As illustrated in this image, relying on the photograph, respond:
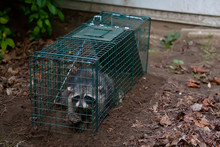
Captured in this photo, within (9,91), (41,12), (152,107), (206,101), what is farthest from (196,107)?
(41,12)

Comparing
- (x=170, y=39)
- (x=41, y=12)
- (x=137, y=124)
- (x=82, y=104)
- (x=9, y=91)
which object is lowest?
(x=137, y=124)

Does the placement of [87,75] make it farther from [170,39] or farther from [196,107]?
[170,39]

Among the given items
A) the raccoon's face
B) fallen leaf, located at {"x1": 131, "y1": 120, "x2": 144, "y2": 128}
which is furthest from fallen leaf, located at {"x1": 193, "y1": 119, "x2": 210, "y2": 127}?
the raccoon's face

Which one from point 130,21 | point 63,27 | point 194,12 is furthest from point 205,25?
point 63,27

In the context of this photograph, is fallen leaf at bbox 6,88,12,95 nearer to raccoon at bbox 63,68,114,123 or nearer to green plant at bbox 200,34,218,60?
raccoon at bbox 63,68,114,123

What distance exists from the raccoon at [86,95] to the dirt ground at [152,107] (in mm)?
237

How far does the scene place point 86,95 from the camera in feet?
13.9

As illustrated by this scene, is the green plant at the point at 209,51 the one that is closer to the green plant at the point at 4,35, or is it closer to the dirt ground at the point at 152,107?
the dirt ground at the point at 152,107

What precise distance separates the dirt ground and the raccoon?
9.3 inches

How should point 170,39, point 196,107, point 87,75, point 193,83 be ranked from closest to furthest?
1. point 196,107
2. point 87,75
3. point 193,83
4. point 170,39

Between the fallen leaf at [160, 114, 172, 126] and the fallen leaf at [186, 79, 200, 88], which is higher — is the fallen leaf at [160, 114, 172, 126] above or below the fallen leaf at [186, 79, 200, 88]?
below

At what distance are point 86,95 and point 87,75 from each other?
668 mm

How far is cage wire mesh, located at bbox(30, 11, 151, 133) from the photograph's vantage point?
164 inches

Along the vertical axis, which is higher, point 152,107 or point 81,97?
point 81,97
